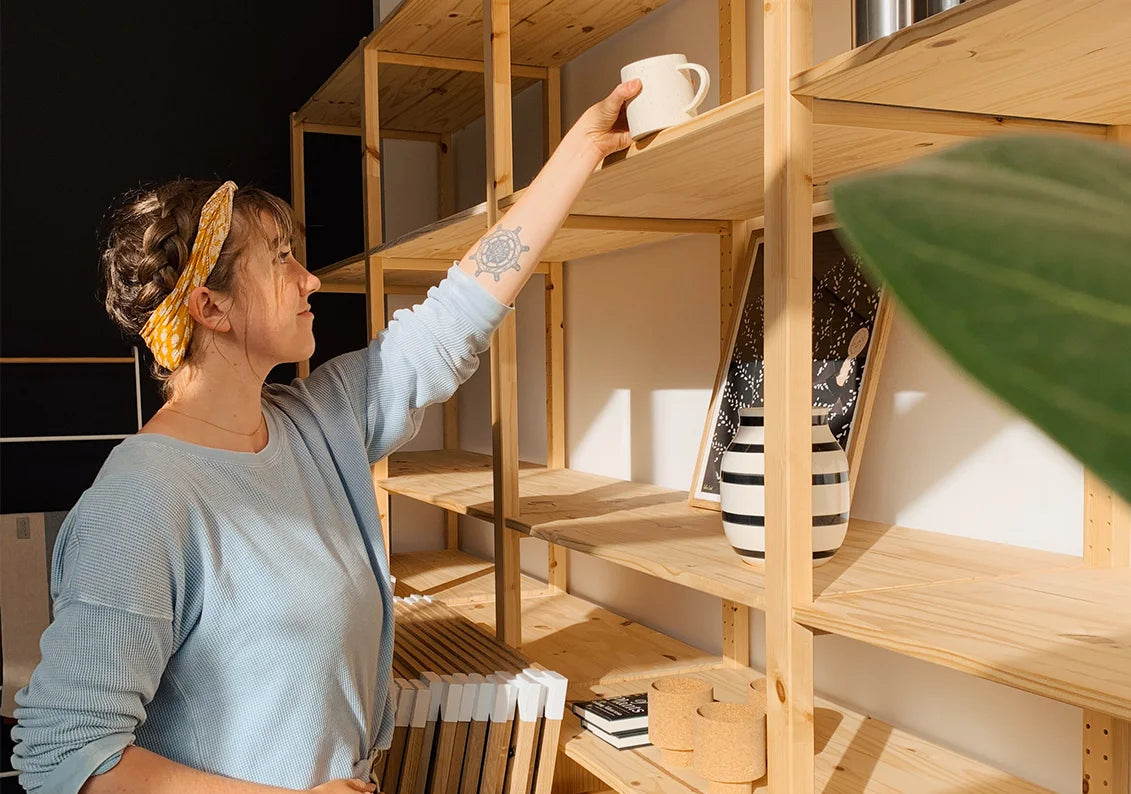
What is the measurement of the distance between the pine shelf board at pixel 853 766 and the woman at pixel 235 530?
33 centimetres

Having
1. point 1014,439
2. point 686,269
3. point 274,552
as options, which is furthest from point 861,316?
point 274,552

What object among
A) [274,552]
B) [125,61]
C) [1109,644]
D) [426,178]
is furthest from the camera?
[426,178]

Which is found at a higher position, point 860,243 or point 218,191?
point 218,191

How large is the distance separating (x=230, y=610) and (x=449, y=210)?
7.37ft

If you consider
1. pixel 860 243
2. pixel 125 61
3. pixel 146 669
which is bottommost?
pixel 146 669

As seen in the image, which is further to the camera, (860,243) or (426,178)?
(426,178)

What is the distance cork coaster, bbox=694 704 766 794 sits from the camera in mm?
1229

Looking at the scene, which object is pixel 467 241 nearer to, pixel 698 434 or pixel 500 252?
pixel 698 434

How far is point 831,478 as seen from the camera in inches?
44.3

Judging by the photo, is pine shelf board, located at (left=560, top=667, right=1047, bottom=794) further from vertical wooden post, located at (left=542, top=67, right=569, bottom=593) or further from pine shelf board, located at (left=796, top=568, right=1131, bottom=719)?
vertical wooden post, located at (left=542, top=67, right=569, bottom=593)

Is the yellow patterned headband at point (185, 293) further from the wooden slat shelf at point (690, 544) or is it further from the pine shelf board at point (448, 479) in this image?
the pine shelf board at point (448, 479)

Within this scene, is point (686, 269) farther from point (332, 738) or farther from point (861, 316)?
point (332, 738)

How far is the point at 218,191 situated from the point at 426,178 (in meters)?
2.07

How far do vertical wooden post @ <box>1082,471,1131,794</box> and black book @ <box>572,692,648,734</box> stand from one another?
1.99 ft
